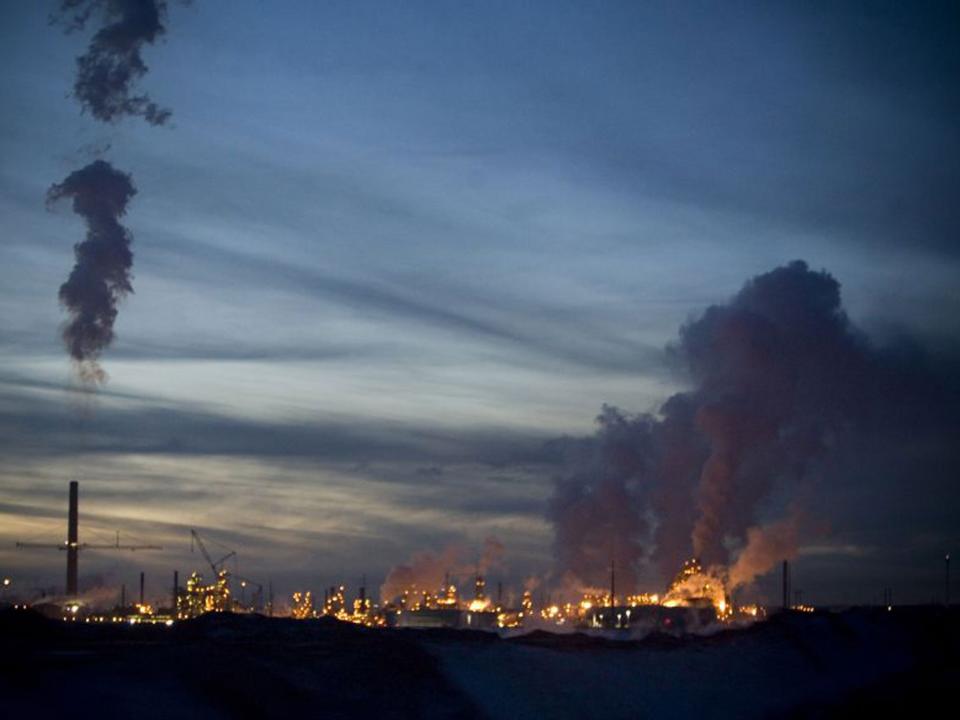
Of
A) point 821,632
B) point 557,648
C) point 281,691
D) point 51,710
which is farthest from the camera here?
point 821,632

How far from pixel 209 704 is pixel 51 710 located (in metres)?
3.96

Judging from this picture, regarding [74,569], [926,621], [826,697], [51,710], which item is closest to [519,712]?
[51,710]

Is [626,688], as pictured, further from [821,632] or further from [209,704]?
[821,632]

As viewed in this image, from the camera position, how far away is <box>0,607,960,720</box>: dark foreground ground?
27.5m

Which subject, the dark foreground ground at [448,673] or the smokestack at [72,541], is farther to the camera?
the smokestack at [72,541]

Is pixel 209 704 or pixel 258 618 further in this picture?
pixel 258 618

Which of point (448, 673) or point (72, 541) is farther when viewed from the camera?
point (72, 541)

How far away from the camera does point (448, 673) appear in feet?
118

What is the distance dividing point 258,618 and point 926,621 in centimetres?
3993

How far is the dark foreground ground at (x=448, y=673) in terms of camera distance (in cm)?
2753

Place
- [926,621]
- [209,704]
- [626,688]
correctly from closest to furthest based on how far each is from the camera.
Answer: [209,704] < [626,688] < [926,621]

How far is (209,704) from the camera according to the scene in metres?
28.0

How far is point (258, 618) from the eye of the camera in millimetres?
53969

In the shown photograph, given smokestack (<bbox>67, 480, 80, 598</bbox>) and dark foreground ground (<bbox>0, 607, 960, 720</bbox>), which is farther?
smokestack (<bbox>67, 480, 80, 598</bbox>)
